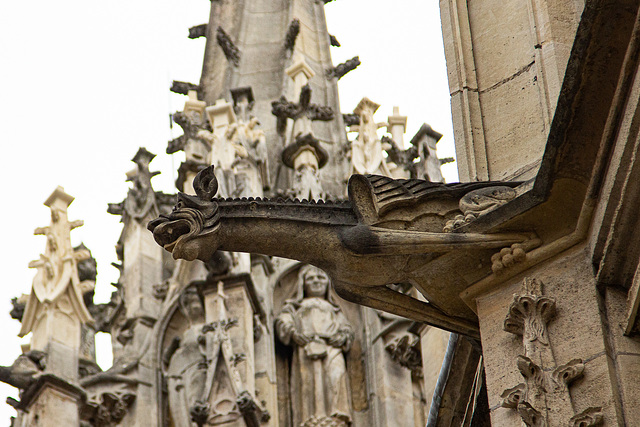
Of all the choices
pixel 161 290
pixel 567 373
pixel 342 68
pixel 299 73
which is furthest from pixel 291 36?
pixel 567 373

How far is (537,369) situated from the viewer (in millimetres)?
5730

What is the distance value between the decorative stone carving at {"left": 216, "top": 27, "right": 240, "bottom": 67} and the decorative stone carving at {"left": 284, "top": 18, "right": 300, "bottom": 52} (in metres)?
0.79

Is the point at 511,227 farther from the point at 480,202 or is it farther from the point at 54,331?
the point at 54,331

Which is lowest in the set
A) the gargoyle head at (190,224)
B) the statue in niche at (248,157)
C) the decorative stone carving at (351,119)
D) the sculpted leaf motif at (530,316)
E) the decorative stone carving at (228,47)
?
the sculpted leaf motif at (530,316)

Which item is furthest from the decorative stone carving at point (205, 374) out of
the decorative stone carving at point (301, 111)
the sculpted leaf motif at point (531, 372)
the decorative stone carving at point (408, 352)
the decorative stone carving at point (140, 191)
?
the sculpted leaf motif at point (531, 372)

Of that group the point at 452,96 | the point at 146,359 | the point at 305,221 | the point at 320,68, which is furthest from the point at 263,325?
the point at 305,221

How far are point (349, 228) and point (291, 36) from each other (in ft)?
56.1

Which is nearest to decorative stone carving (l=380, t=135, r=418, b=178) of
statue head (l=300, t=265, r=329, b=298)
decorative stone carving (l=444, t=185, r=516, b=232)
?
statue head (l=300, t=265, r=329, b=298)

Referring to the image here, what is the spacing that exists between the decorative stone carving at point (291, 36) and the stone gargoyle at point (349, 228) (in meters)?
16.8

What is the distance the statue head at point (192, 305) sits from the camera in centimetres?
1714

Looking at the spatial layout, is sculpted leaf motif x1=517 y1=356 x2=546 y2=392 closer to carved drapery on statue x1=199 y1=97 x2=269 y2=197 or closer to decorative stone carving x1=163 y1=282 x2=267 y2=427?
decorative stone carving x1=163 y1=282 x2=267 y2=427

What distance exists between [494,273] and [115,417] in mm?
11734

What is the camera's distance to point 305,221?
246 inches

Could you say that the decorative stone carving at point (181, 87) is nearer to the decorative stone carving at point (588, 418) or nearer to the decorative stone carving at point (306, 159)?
the decorative stone carving at point (306, 159)
